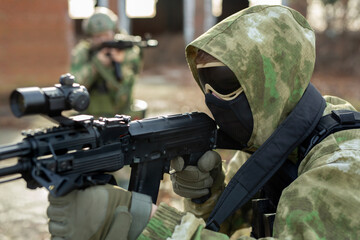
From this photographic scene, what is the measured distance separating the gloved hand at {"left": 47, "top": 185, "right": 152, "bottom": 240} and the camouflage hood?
77 cm

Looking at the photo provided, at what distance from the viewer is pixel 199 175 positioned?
2.38 m

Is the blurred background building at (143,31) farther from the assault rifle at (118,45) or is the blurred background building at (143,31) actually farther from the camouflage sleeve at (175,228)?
the camouflage sleeve at (175,228)

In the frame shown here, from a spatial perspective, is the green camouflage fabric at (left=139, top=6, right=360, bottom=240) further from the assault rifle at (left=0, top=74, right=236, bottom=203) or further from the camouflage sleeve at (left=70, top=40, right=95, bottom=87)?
the camouflage sleeve at (left=70, top=40, right=95, bottom=87)

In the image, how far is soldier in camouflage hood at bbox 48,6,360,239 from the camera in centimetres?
164

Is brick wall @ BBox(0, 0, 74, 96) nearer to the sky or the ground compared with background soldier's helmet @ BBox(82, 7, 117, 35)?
nearer to the ground

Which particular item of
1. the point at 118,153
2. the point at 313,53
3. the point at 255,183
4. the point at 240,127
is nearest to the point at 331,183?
the point at 255,183

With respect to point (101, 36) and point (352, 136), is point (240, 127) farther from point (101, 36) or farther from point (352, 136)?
point (101, 36)

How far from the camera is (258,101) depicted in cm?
204

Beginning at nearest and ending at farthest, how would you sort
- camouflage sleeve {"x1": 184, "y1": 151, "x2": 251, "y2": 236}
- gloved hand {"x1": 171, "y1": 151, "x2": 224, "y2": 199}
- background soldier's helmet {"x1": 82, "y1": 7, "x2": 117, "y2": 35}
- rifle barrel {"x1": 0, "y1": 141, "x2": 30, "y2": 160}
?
rifle barrel {"x1": 0, "y1": 141, "x2": 30, "y2": 160} < gloved hand {"x1": 171, "y1": 151, "x2": 224, "y2": 199} < camouflage sleeve {"x1": 184, "y1": 151, "x2": 251, "y2": 236} < background soldier's helmet {"x1": 82, "y1": 7, "x2": 117, "y2": 35}

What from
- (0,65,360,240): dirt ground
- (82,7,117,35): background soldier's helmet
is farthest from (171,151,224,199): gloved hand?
(82,7,117,35): background soldier's helmet

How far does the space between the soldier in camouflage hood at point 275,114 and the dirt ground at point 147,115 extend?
278 cm

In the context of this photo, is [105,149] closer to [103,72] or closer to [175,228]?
[175,228]

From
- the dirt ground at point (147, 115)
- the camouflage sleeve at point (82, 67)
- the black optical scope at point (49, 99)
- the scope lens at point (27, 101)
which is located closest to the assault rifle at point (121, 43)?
the camouflage sleeve at point (82, 67)

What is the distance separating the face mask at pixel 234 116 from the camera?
208cm
